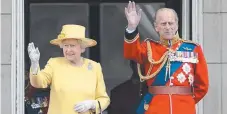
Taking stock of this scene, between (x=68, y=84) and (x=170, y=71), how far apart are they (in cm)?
69

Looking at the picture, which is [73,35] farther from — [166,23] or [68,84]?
[166,23]

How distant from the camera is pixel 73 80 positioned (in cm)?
491

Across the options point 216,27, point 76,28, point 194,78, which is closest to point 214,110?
point 216,27

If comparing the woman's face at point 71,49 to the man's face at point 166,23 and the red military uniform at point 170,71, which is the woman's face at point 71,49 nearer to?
the red military uniform at point 170,71

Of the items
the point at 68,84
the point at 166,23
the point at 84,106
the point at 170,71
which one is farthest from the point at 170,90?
the point at 68,84

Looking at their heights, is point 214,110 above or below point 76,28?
below

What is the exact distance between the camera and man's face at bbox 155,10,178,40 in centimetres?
481

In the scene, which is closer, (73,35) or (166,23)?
(166,23)

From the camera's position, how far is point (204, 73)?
194 inches

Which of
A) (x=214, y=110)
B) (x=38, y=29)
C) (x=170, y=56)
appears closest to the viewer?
(x=170, y=56)

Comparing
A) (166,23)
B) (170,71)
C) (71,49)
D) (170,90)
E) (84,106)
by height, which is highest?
(166,23)

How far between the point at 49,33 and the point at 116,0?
2.19 feet

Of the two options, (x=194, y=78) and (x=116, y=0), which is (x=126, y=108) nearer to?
(x=116, y=0)

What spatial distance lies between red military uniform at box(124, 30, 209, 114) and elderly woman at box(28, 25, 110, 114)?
32cm
